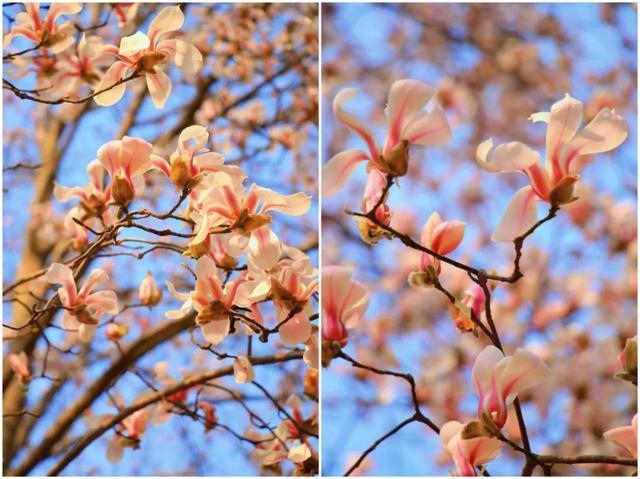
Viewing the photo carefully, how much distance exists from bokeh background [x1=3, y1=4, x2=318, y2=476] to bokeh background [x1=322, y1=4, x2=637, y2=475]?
4.9 inches

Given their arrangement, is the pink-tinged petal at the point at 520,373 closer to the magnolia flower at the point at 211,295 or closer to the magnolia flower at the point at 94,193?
the magnolia flower at the point at 211,295

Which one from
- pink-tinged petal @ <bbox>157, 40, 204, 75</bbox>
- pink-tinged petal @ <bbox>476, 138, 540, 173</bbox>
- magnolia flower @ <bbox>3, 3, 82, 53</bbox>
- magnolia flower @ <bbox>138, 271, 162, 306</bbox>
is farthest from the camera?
magnolia flower @ <bbox>138, 271, 162, 306</bbox>

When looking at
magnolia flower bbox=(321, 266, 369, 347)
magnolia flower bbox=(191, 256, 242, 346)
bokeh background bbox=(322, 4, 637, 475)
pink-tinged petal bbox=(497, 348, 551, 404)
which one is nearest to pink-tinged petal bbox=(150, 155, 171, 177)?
magnolia flower bbox=(191, 256, 242, 346)

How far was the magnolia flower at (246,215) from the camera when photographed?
0.88 meters

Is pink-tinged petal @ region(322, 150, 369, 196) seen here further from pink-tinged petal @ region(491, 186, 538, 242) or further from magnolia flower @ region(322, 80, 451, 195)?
pink-tinged petal @ region(491, 186, 538, 242)

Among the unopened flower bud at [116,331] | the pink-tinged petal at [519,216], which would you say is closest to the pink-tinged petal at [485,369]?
the pink-tinged petal at [519,216]

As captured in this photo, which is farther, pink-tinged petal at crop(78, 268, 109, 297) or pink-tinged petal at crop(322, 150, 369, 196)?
pink-tinged petal at crop(78, 268, 109, 297)

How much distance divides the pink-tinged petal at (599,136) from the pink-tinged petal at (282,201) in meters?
0.29

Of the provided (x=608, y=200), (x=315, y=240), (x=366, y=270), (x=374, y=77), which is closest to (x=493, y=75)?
(x=374, y=77)

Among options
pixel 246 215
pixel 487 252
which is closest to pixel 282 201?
pixel 246 215

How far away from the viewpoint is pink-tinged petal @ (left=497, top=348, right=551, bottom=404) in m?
0.81

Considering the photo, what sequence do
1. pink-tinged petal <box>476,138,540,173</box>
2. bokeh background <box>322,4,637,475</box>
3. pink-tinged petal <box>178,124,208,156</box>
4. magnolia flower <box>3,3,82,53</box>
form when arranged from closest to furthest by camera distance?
pink-tinged petal <box>476,138,540,173</box> < pink-tinged petal <box>178,124,208,156</box> < magnolia flower <box>3,3,82,53</box> < bokeh background <box>322,4,637,475</box>

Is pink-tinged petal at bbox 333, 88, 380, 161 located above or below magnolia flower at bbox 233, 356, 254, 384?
above

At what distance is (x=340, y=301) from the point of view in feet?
3.06
